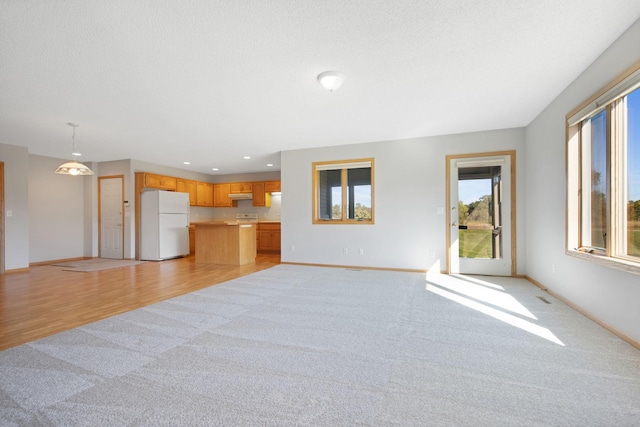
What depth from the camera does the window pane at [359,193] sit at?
225 inches

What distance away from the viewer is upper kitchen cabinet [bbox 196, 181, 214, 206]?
8945 millimetres

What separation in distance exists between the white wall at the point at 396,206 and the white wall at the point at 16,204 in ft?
17.2

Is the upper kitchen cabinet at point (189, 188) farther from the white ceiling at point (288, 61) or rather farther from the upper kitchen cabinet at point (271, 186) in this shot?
the white ceiling at point (288, 61)

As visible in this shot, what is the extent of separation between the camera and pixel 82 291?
160 inches

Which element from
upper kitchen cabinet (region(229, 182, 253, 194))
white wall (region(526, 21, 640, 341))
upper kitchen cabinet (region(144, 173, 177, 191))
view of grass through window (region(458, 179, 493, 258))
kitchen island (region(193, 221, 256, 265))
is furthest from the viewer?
upper kitchen cabinet (region(229, 182, 253, 194))

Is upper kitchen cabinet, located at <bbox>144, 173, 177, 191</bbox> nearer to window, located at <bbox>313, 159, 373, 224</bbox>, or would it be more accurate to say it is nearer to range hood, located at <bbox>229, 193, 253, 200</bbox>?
range hood, located at <bbox>229, 193, 253, 200</bbox>

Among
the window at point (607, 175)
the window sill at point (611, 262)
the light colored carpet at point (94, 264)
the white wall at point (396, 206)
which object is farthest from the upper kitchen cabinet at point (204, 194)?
the window sill at point (611, 262)

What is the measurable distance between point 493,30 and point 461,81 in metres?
0.87

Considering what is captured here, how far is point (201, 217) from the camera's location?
9414mm

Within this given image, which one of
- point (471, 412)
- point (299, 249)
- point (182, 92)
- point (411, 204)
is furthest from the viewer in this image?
point (299, 249)

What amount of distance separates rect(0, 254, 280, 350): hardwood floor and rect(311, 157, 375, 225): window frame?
162cm

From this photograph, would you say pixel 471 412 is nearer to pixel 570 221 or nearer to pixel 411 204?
pixel 570 221

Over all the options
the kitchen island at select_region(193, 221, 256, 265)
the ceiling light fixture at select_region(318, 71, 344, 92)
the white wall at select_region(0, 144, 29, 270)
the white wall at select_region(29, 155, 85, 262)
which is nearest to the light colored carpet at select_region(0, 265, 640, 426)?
the ceiling light fixture at select_region(318, 71, 344, 92)

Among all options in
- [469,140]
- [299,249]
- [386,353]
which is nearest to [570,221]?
[469,140]
